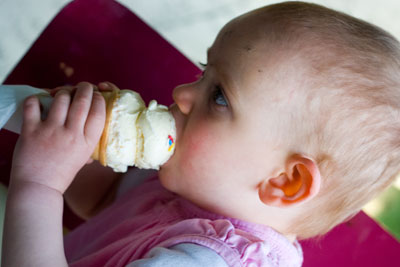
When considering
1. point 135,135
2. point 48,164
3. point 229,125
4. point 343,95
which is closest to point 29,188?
point 48,164

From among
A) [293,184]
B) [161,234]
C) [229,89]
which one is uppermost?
[229,89]

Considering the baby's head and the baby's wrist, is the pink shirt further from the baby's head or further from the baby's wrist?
the baby's wrist

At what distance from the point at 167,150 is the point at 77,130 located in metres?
0.13

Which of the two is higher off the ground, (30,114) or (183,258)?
(30,114)

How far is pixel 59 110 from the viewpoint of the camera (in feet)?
1.88

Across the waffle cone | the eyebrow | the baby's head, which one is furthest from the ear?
the waffle cone

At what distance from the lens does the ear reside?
575 millimetres

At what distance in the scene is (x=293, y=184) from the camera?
0.61 metres

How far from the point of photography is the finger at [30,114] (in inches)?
22.4

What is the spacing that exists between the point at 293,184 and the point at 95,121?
28cm

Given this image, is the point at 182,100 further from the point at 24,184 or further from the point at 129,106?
the point at 24,184

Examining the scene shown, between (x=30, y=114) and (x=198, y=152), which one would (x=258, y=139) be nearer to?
(x=198, y=152)

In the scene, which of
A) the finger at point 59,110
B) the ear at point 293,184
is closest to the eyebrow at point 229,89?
the ear at point 293,184

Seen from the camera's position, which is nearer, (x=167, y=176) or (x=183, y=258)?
(x=183, y=258)
